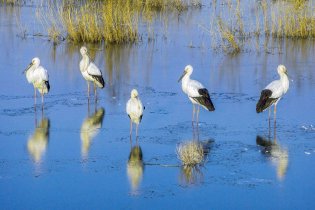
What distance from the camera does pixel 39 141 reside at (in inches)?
405

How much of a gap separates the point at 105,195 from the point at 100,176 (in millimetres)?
684

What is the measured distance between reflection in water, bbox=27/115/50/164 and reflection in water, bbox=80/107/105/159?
478 mm

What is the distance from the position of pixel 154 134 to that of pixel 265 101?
1747 millimetres

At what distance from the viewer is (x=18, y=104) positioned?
12.3 meters

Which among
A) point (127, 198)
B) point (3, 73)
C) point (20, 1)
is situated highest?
point (20, 1)

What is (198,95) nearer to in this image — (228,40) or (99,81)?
(99,81)

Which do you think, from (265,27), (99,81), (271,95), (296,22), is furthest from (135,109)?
(296,22)

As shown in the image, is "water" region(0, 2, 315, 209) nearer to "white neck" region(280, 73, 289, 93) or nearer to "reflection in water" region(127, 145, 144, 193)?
"reflection in water" region(127, 145, 144, 193)

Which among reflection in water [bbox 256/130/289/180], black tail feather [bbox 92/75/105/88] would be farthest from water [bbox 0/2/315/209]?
black tail feather [bbox 92/75/105/88]

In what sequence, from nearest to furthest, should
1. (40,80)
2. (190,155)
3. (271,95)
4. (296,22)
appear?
(190,155) → (271,95) → (40,80) → (296,22)

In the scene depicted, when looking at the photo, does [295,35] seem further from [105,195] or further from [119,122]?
[105,195]

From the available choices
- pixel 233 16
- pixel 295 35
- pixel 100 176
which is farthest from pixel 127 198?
pixel 233 16

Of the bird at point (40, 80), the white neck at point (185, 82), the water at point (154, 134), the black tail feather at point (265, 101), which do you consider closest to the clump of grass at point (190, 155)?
the water at point (154, 134)

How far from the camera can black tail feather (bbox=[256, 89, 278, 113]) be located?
1124 cm
